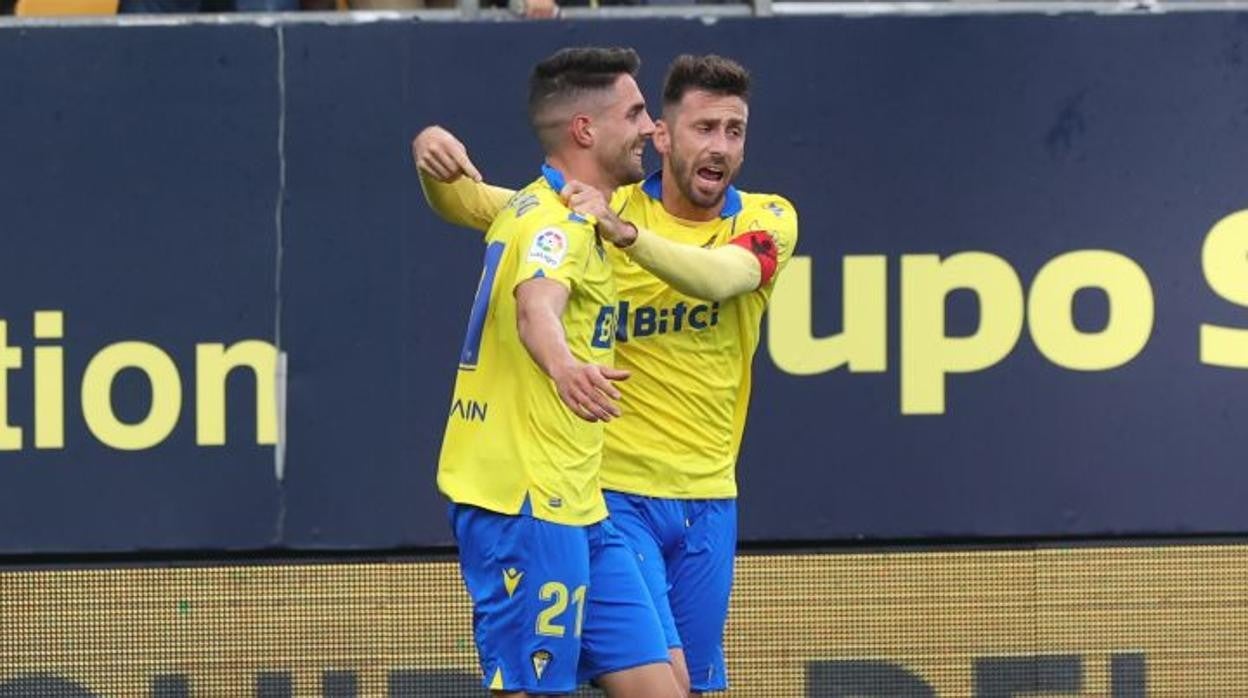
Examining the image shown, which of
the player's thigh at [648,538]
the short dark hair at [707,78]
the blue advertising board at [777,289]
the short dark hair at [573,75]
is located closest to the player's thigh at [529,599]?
the player's thigh at [648,538]

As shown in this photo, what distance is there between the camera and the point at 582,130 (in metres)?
5.99

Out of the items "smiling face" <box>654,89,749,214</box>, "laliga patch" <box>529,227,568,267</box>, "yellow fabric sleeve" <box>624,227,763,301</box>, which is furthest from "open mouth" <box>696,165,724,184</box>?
"laliga patch" <box>529,227,568,267</box>

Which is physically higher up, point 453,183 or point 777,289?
point 453,183

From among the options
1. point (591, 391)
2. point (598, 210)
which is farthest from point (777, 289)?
point (591, 391)

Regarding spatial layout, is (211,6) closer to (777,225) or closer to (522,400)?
(777,225)

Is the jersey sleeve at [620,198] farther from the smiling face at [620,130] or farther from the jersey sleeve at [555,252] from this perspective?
the jersey sleeve at [555,252]

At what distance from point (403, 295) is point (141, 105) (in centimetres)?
107

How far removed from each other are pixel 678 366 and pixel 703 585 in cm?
63

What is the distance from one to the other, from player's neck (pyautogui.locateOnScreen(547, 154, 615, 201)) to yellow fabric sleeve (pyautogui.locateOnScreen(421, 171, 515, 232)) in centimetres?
44

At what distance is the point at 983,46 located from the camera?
8008 mm

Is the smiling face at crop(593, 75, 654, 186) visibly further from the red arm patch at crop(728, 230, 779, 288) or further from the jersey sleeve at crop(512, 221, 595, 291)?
the red arm patch at crop(728, 230, 779, 288)

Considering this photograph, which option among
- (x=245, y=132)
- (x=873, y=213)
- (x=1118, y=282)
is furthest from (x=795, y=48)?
(x=245, y=132)

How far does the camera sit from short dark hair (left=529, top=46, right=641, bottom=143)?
5988 mm

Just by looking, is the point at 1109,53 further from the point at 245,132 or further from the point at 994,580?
the point at 245,132
